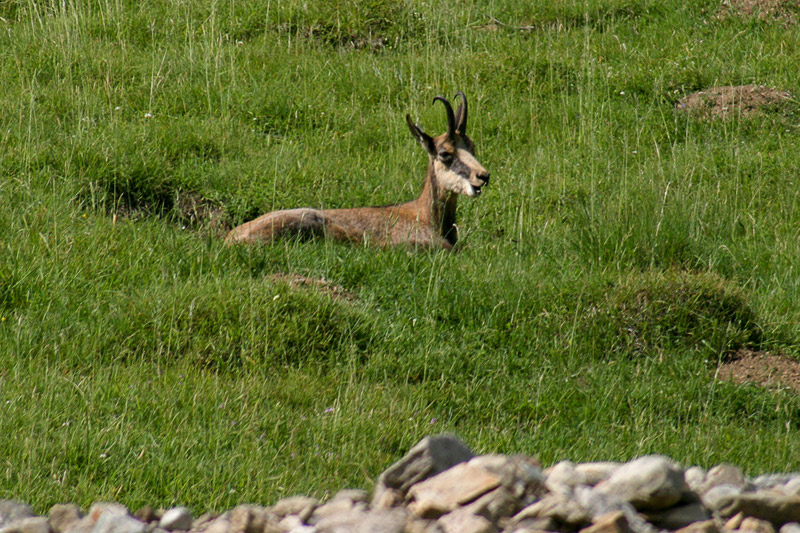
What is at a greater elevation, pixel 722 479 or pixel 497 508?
pixel 497 508

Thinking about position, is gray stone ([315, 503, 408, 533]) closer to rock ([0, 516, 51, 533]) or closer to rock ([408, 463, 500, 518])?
rock ([408, 463, 500, 518])

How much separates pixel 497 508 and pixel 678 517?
66 cm

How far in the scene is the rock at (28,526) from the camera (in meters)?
3.26

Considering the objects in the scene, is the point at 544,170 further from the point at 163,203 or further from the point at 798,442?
the point at 798,442

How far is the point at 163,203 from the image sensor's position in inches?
325

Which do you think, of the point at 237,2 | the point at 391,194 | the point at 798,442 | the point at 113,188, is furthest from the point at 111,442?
the point at 237,2

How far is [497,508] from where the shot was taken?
3197 mm

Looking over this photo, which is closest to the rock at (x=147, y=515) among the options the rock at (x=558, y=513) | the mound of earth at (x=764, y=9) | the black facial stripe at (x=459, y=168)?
the rock at (x=558, y=513)

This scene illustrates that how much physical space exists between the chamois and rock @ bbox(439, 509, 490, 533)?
4.36 m

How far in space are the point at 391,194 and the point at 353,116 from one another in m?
1.30

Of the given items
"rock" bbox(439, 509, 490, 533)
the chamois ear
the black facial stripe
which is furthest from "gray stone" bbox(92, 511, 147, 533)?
the chamois ear

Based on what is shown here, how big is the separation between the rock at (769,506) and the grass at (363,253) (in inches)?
56.5

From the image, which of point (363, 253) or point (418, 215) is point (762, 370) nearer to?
point (363, 253)

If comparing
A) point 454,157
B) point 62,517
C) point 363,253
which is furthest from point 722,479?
point 454,157
